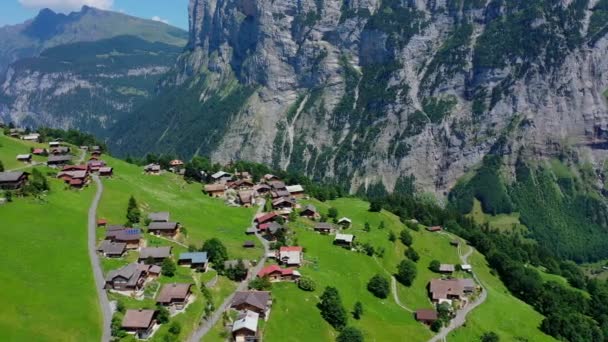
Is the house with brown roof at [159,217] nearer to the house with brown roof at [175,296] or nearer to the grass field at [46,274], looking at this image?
the grass field at [46,274]

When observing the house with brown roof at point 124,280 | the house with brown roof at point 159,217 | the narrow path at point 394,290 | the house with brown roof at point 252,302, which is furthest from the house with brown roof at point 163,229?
the narrow path at point 394,290

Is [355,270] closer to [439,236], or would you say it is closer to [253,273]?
[253,273]

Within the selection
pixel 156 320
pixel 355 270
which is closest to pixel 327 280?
pixel 355 270

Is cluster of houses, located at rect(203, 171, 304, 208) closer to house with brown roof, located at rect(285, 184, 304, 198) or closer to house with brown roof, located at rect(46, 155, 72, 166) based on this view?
house with brown roof, located at rect(285, 184, 304, 198)

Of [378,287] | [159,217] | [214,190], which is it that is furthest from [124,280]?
[214,190]

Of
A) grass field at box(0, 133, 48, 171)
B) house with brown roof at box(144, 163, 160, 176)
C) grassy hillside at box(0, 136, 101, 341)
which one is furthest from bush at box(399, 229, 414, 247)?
grass field at box(0, 133, 48, 171)

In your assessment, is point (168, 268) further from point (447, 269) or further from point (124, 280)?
point (447, 269)
